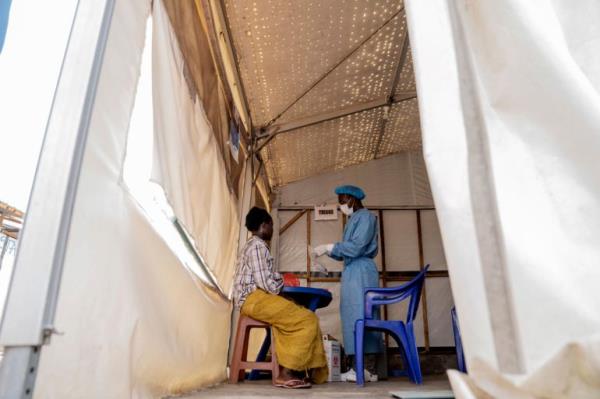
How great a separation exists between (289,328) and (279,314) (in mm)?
95

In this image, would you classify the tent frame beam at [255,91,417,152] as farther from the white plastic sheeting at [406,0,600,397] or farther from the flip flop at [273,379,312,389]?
the white plastic sheeting at [406,0,600,397]

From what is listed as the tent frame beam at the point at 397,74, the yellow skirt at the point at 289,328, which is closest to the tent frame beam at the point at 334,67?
the tent frame beam at the point at 397,74

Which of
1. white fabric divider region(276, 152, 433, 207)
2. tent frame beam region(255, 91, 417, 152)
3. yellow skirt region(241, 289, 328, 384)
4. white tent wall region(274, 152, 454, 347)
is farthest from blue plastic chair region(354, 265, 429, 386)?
white fabric divider region(276, 152, 433, 207)

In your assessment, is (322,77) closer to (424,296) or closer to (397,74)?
(397,74)

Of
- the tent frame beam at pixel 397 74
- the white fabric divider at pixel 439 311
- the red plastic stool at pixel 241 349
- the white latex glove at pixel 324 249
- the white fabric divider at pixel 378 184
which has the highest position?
the tent frame beam at pixel 397 74

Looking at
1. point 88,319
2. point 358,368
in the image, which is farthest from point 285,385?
point 88,319

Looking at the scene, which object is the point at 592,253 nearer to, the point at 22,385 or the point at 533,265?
the point at 533,265

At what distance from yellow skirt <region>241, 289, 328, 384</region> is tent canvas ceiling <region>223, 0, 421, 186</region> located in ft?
5.83

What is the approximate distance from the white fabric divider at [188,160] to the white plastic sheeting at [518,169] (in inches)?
39.2

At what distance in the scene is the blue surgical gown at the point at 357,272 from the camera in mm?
2961

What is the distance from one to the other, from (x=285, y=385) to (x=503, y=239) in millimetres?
1605

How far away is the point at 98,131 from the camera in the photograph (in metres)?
1.18

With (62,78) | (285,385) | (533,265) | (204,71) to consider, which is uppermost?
(204,71)

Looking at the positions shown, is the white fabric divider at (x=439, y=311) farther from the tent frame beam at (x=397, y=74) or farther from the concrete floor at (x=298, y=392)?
the concrete floor at (x=298, y=392)
